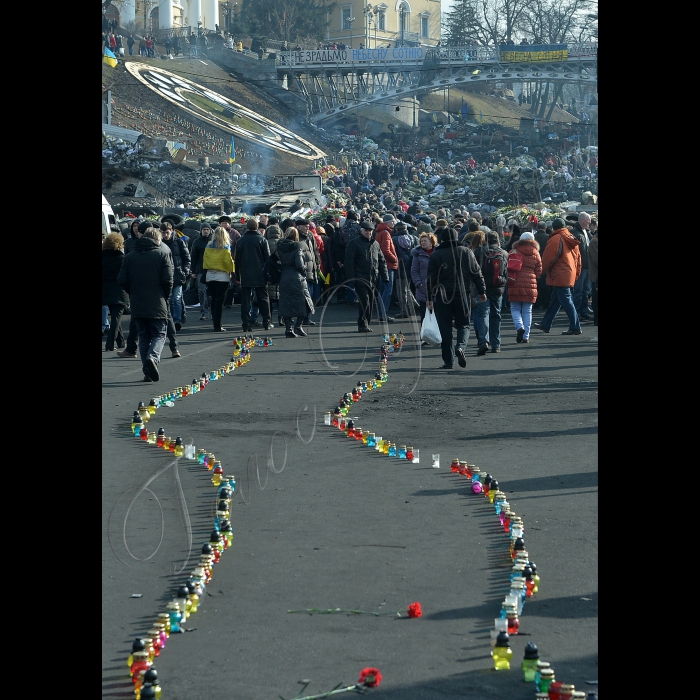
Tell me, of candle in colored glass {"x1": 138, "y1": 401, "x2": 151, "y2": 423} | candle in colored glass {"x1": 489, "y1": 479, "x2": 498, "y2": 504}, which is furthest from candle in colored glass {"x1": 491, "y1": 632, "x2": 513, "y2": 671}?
candle in colored glass {"x1": 138, "y1": 401, "x2": 151, "y2": 423}

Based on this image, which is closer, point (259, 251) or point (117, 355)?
point (117, 355)

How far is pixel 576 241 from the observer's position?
60.2 ft

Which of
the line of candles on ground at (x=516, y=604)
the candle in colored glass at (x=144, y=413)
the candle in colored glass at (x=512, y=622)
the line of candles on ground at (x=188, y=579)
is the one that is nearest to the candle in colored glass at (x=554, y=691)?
the line of candles on ground at (x=516, y=604)

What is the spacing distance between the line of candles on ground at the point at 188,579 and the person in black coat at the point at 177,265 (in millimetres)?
5849

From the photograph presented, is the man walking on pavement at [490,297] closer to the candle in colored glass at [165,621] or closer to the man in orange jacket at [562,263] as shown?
the man in orange jacket at [562,263]

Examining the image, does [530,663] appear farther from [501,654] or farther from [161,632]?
[161,632]

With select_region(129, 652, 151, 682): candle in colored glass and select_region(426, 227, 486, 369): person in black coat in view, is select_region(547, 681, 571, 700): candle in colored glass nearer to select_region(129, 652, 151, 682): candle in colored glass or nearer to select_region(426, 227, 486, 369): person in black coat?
select_region(129, 652, 151, 682): candle in colored glass

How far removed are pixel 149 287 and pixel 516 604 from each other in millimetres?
8796

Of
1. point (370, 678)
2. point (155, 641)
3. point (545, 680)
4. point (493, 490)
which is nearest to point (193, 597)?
point (155, 641)

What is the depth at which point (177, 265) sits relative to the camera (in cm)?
1859
